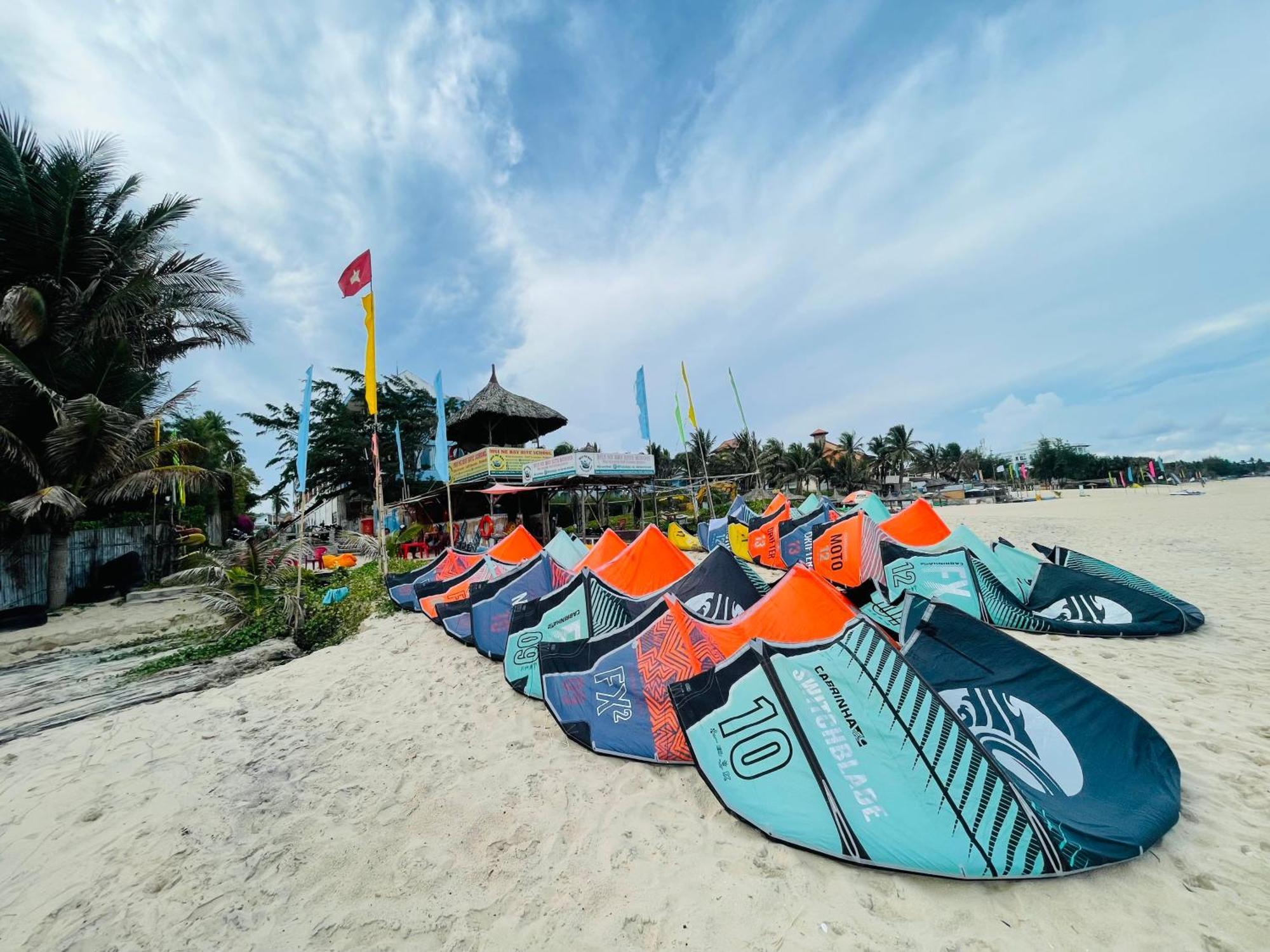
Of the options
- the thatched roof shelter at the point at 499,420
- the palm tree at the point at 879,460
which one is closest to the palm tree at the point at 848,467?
the palm tree at the point at 879,460

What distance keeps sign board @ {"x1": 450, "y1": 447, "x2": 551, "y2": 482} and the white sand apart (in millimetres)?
14538

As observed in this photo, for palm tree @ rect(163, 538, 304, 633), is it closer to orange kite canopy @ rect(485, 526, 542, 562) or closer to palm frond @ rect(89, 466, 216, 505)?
orange kite canopy @ rect(485, 526, 542, 562)

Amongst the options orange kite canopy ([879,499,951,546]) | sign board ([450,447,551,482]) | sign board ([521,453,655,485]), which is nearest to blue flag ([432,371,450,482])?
sign board ([521,453,655,485])

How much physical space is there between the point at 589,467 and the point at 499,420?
336 inches

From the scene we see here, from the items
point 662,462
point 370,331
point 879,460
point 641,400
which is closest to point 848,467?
point 879,460

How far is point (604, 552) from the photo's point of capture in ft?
22.7

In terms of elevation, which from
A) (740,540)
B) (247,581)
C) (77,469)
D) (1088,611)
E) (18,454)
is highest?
(18,454)

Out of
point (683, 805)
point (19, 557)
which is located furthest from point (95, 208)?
point (683, 805)

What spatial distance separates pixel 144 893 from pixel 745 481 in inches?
1638

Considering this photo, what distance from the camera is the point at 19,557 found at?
1054cm

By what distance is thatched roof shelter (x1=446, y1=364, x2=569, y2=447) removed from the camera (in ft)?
72.0

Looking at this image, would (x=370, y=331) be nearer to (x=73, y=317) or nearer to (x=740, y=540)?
(x=73, y=317)

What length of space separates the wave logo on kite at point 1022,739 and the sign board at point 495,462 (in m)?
16.5

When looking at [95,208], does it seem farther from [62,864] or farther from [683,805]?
[683,805]
